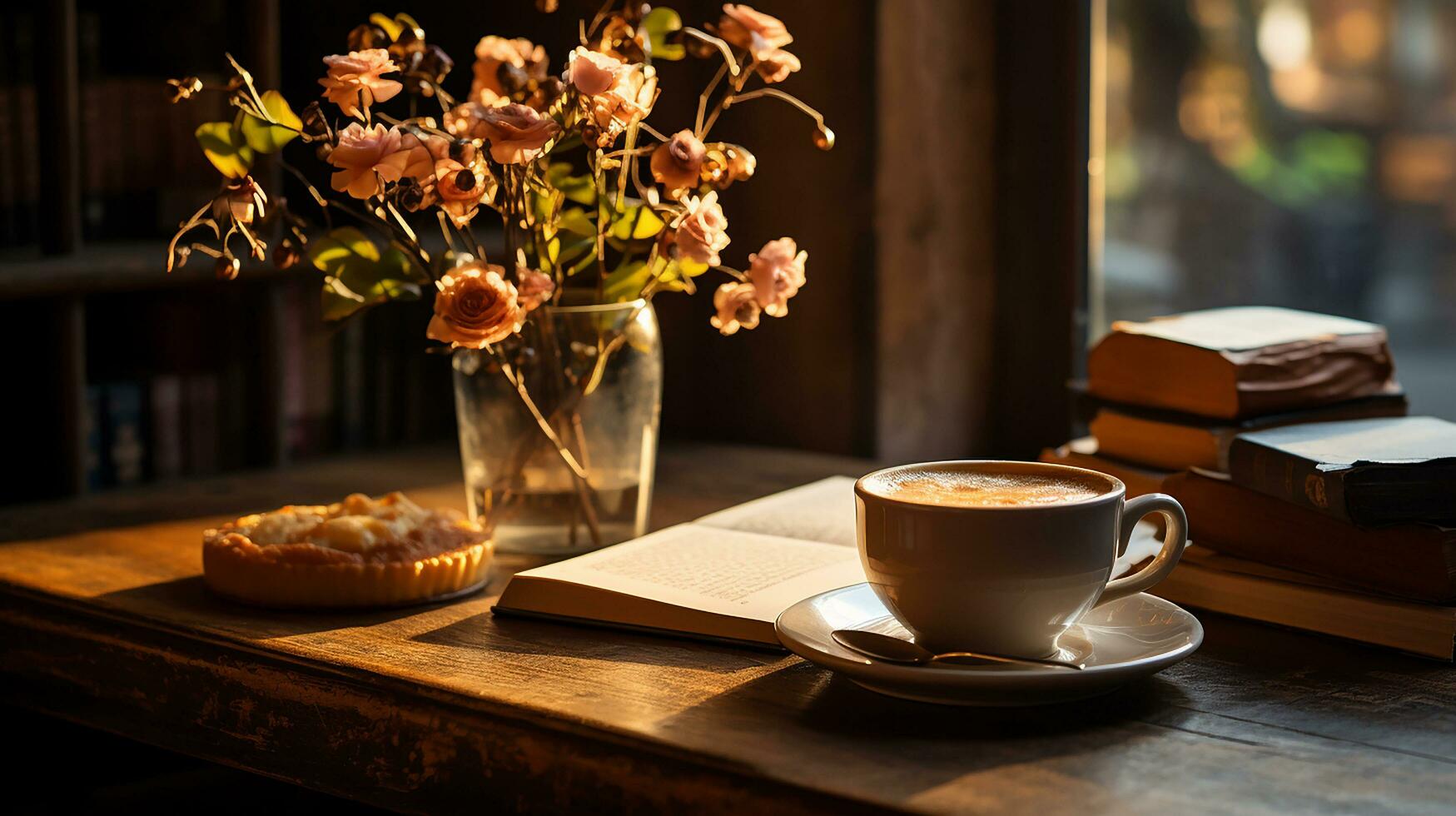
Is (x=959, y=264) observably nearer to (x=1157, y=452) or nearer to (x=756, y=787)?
(x=1157, y=452)

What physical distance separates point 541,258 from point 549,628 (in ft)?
1.06

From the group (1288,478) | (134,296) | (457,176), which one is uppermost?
(457,176)

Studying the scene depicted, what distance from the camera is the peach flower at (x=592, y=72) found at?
102cm

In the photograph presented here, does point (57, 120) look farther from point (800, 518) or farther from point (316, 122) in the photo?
point (800, 518)

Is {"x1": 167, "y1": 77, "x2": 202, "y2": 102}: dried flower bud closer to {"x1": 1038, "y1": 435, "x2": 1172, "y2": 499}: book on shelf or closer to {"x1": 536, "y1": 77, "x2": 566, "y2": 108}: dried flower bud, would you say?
{"x1": 536, "y1": 77, "x2": 566, "y2": 108}: dried flower bud

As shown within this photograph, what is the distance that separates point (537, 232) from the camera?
1203 millimetres

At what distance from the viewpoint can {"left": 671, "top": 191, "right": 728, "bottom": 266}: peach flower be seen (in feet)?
3.55

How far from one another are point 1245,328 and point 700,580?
543 mm

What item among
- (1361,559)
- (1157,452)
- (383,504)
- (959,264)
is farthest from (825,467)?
(1361,559)

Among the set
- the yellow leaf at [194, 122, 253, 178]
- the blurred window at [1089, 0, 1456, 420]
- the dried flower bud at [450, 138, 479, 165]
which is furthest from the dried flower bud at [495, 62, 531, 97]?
the blurred window at [1089, 0, 1456, 420]

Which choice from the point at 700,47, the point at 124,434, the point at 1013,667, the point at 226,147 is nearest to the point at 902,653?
the point at 1013,667

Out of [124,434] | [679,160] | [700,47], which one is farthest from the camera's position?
[124,434]

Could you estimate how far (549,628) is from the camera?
1.05 metres

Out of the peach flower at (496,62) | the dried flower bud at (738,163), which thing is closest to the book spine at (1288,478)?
the dried flower bud at (738,163)
